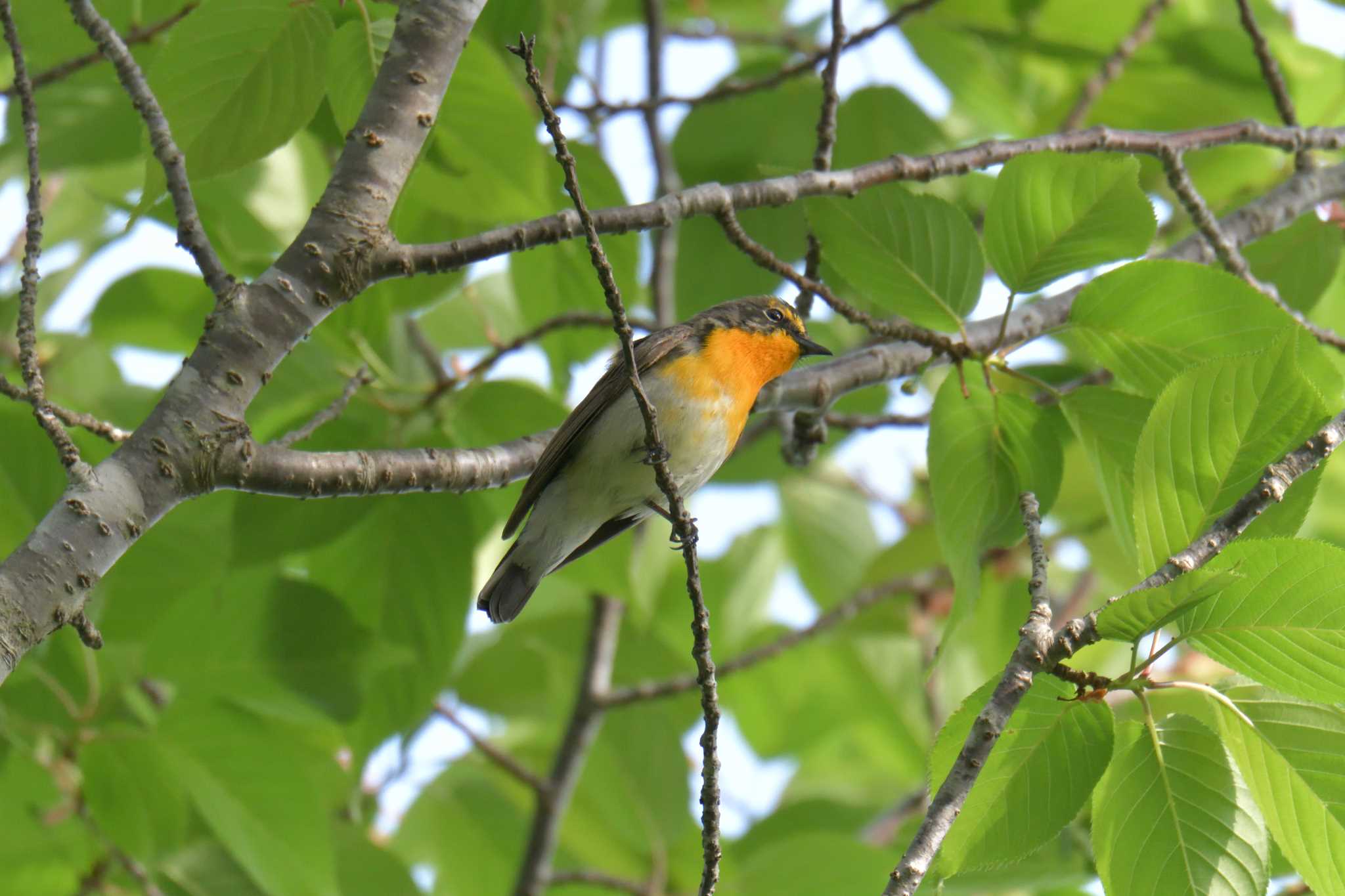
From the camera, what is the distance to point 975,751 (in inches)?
91.7

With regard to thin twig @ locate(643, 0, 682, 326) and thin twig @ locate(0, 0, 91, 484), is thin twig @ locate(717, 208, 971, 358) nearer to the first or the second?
thin twig @ locate(0, 0, 91, 484)

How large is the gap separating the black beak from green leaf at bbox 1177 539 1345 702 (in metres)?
2.67

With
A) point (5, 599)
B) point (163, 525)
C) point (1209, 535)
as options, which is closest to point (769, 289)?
point (163, 525)

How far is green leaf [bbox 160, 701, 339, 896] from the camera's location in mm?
4055

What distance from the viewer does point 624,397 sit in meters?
4.34

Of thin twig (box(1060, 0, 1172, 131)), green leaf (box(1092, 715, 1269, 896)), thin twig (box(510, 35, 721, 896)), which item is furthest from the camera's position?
thin twig (box(1060, 0, 1172, 131))

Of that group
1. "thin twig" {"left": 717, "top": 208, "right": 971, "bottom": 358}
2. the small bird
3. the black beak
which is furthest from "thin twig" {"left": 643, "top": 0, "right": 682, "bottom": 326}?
"thin twig" {"left": 717, "top": 208, "right": 971, "bottom": 358}

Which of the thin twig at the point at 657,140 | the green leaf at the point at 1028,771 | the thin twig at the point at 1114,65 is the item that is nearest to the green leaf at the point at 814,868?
the green leaf at the point at 1028,771

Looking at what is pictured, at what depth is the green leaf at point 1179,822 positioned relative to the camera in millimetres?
2557

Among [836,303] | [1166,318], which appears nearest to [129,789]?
[836,303]

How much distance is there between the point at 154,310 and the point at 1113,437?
394cm

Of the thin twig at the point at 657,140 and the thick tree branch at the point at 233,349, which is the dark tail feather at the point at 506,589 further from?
the thin twig at the point at 657,140

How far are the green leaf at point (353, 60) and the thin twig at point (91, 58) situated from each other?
100 cm

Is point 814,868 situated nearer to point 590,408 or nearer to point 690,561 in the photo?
point 590,408
